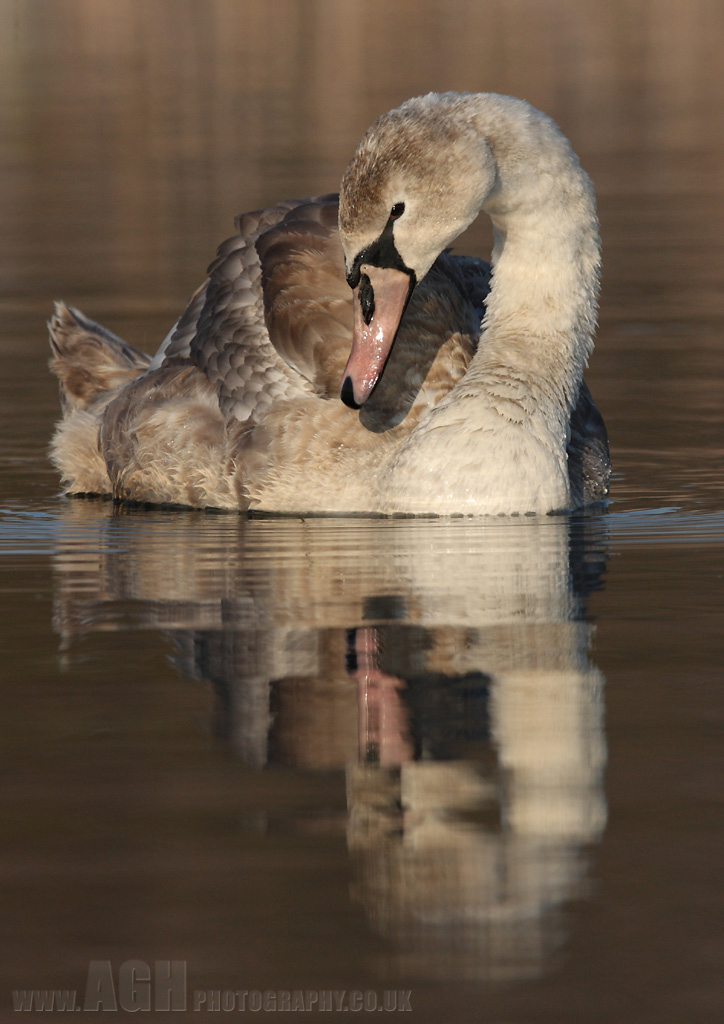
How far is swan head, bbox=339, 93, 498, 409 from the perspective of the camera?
8953 mm

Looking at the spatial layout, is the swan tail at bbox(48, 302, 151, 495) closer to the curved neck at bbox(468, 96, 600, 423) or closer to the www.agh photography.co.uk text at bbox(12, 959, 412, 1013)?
the curved neck at bbox(468, 96, 600, 423)

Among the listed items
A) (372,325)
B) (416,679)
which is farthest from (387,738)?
(372,325)

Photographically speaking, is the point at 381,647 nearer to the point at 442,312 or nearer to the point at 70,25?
the point at 442,312

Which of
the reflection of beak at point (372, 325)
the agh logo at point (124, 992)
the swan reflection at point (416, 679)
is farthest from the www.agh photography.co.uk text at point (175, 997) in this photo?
the reflection of beak at point (372, 325)

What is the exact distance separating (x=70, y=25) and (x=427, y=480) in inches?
2092

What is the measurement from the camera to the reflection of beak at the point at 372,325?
29.7 feet

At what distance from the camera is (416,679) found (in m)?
6.19

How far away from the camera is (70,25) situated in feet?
195

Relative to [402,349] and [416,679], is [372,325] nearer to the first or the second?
[402,349]

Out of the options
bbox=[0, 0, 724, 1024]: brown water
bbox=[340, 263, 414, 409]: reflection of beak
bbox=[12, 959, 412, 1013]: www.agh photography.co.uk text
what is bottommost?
bbox=[12, 959, 412, 1013]: www.agh photography.co.uk text

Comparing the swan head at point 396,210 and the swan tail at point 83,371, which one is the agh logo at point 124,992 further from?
the swan tail at point 83,371

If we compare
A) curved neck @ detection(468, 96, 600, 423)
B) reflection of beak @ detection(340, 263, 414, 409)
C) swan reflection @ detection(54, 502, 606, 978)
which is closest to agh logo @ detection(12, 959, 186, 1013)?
swan reflection @ detection(54, 502, 606, 978)

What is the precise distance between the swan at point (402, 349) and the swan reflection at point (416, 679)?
11.5 inches

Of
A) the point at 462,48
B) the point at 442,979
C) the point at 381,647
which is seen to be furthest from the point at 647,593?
the point at 462,48
